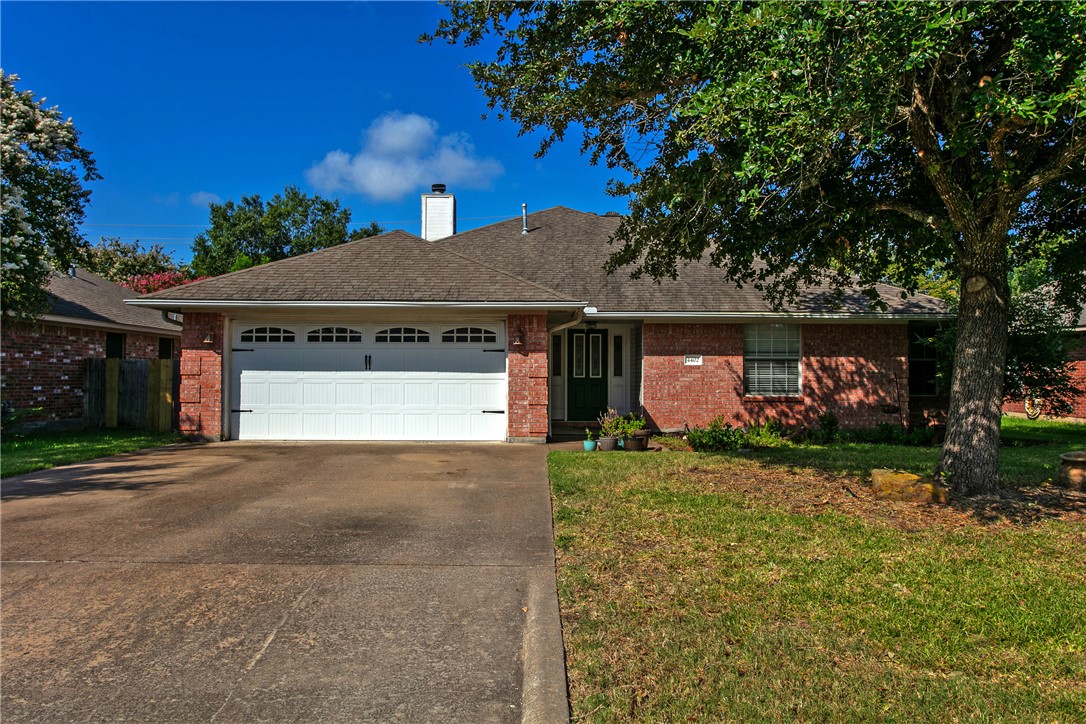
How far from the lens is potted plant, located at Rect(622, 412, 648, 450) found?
11.0 meters

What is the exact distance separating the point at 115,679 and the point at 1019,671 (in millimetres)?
4521

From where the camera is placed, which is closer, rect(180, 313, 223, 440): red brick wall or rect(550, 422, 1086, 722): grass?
rect(550, 422, 1086, 722): grass

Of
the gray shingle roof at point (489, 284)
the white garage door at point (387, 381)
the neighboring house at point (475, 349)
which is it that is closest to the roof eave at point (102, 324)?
the neighboring house at point (475, 349)

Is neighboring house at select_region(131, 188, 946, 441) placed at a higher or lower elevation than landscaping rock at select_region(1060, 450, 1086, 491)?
higher

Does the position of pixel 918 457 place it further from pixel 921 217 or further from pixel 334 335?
pixel 334 335

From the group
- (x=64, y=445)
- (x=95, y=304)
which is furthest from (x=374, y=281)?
(x=95, y=304)

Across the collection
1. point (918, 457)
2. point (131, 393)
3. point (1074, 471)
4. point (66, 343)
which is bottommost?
point (918, 457)

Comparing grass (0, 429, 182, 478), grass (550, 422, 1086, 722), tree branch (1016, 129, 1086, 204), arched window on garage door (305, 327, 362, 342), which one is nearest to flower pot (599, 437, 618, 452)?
grass (550, 422, 1086, 722)

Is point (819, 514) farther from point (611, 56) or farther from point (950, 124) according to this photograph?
point (611, 56)

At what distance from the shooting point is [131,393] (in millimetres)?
15289

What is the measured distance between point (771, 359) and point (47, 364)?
16751 mm

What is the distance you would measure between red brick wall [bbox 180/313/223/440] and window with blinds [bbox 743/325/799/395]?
10665 mm

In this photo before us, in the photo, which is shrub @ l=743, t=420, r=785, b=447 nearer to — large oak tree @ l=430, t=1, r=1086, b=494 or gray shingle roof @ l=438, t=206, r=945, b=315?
gray shingle roof @ l=438, t=206, r=945, b=315

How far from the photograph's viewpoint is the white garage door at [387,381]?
474 inches
